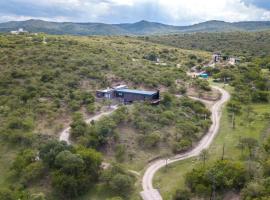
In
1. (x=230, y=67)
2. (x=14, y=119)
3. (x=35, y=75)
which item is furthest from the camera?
(x=230, y=67)

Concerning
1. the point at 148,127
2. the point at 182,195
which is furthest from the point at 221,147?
the point at 182,195

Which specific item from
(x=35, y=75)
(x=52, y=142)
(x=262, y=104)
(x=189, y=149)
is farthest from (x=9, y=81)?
(x=262, y=104)

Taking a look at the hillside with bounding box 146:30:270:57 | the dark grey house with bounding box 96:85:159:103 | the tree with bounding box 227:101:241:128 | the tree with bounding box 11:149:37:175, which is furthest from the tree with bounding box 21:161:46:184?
the hillside with bounding box 146:30:270:57

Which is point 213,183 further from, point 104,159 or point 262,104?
point 262,104

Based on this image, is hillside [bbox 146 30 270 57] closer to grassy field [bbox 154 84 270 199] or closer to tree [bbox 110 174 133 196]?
grassy field [bbox 154 84 270 199]

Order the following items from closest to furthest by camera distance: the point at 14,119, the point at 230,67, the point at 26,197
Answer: the point at 26,197, the point at 14,119, the point at 230,67

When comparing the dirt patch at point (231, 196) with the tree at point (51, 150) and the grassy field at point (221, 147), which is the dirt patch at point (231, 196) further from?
the tree at point (51, 150)
